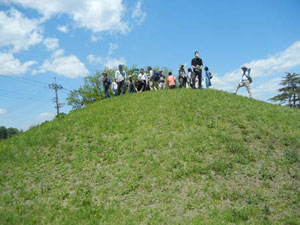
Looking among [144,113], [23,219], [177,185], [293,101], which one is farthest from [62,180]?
[293,101]

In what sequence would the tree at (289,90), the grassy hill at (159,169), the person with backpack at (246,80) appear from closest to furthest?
the grassy hill at (159,169)
the person with backpack at (246,80)
the tree at (289,90)

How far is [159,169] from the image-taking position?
7.80 metres

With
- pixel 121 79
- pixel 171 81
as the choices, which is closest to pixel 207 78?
pixel 171 81

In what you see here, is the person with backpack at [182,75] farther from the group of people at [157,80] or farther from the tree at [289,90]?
the tree at [289,90]

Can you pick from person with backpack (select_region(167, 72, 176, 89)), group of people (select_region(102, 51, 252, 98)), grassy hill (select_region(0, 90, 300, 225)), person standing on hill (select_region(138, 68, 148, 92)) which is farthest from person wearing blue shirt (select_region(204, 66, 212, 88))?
grassy hill (select_region(0, 90, 300, 225))

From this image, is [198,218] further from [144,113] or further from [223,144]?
[144,113]

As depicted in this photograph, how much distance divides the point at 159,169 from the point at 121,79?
11.5 meters

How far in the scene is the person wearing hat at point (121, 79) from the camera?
1792 centimetres

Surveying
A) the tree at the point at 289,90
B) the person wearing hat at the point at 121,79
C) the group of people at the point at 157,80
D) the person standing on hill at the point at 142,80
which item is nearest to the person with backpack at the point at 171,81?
the group of people at the point at 157,80

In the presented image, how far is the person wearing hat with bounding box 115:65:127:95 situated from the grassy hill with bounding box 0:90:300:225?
5.94 metres

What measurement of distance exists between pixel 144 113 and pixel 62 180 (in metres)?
5.86

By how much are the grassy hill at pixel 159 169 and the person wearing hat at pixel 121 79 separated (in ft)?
19.5

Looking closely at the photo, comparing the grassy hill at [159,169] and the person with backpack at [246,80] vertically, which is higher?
the person with backpack at [246,80]

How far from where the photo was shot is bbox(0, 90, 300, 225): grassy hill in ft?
20.1
